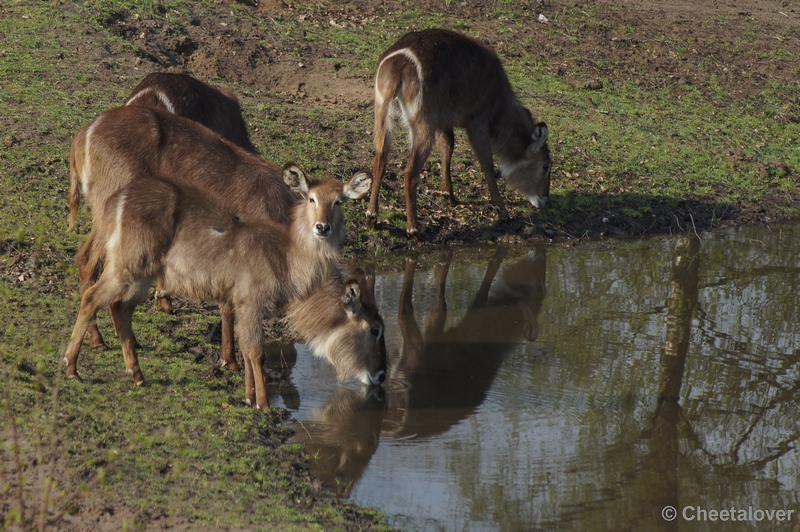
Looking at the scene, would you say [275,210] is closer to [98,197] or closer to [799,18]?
[98,197]

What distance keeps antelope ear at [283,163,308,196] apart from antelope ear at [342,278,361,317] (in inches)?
27.0

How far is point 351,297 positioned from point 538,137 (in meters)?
4.30

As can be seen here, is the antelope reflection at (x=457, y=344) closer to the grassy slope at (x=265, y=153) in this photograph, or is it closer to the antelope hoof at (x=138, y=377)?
→ the grassy slope at (x=265, y=153)

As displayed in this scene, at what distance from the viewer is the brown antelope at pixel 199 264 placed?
479 cm

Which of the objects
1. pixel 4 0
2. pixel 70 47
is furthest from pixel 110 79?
pixel 4 0

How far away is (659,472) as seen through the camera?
14.9 ft

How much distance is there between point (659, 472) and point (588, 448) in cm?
41

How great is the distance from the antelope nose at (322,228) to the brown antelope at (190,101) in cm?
247

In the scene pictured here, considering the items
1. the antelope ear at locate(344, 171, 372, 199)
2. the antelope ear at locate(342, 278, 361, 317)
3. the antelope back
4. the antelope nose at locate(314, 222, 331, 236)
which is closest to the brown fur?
the antelope ear at locate(342, 278, 361, 317)

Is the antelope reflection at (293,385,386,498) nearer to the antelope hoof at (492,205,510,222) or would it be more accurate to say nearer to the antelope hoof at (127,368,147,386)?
the antelope hoof at (127,368,147,386)

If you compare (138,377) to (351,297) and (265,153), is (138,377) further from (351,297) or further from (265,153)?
(265,153)

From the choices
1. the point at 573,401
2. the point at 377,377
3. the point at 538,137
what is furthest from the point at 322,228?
the point at 538,137

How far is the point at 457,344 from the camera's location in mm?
6117

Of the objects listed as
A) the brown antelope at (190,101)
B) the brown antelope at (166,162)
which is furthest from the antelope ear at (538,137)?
the brown antelope at (166,162)
